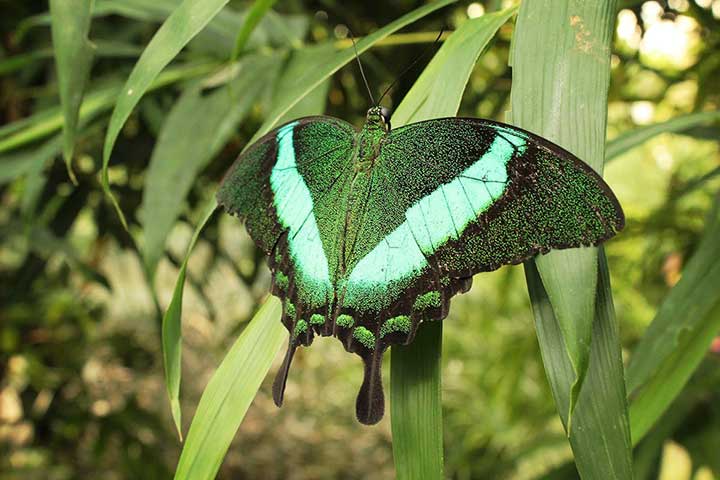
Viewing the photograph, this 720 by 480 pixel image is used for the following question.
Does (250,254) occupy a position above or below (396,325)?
above

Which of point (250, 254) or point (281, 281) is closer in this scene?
point (281, 281)

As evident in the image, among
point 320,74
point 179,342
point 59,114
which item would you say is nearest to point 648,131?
point 320,74

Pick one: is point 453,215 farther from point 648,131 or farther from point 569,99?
point 648,131

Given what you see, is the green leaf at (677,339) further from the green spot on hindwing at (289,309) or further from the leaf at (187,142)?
the leaf at (187,142)

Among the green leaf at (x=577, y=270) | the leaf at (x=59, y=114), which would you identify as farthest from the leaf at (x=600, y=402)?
the leaf at (x=59, y=114)

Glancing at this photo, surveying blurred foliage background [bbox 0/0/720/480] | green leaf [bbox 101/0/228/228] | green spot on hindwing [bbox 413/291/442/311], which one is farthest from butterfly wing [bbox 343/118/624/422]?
blurred foliage background [bbox 0/0/720/480]

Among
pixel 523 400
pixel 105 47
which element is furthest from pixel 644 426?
pixel 523 400

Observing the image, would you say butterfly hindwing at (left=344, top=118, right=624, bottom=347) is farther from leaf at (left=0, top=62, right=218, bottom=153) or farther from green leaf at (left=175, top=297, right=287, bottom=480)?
leaf at (left=0, top=62, right=218, bottom=153)
